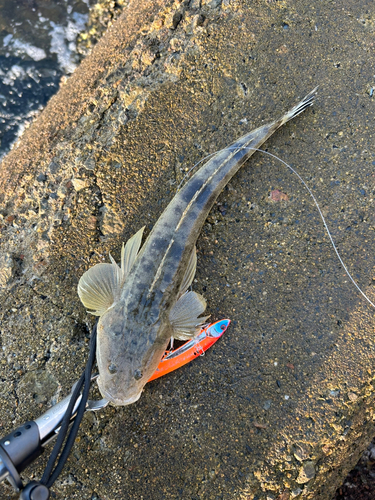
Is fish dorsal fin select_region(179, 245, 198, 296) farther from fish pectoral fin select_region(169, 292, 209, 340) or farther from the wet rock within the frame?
the wet rock

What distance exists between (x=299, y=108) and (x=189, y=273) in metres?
1.98

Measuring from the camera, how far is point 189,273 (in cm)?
317

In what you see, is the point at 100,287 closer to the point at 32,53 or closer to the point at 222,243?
the point at 222,243

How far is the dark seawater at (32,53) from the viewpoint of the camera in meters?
4.97

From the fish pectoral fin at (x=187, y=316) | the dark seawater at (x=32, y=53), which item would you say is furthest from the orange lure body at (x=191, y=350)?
the dark seawater at (x=32, y=53)

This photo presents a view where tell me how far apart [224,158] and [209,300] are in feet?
4.35

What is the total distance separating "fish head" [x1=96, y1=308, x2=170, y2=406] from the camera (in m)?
2.65

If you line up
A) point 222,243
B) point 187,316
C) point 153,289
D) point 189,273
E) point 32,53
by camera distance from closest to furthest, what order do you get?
1. point 153,289
2. point 187,316
3. point 189,273
4. point 222,243
5. point 32,53

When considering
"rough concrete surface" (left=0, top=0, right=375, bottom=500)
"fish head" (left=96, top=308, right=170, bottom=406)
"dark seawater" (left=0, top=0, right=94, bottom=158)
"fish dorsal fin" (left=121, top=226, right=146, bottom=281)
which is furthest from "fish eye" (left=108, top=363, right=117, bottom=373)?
"dark seawater" (left=0, top=0, right=94, bottom=158)

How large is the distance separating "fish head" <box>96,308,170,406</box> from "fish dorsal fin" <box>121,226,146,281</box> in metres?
0.39

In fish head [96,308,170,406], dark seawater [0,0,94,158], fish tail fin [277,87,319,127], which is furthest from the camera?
dark seawater [0,0,94,158]

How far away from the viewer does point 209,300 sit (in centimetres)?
328

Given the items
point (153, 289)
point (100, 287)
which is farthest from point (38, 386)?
point (153, 289)

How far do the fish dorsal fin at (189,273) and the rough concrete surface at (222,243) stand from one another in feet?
0.51
